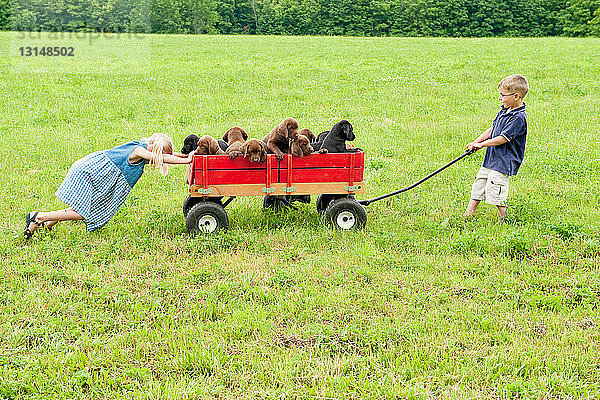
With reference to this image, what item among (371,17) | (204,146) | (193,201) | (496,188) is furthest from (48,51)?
(371,17)

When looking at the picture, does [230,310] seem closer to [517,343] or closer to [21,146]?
[517,343]

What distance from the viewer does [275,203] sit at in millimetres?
7566

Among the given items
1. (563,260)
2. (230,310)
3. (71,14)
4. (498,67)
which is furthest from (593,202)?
(71,14)

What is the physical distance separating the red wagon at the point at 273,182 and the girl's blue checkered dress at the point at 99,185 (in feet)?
2.24

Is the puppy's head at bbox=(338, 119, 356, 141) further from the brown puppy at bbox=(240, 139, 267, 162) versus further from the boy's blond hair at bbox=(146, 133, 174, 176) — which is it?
the boy's blond hair at bbox=(146, 133, 174, 176)

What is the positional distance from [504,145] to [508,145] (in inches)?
1.8

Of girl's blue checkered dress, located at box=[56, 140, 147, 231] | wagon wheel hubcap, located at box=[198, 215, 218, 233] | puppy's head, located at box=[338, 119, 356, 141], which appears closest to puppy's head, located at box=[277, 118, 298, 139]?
puppy's head, located at box=[338, 119, 356, 141]

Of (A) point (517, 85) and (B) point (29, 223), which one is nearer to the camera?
(B) point (29, 223)

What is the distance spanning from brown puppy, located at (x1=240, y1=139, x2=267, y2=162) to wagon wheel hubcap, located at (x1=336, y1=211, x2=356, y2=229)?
3.53 feet

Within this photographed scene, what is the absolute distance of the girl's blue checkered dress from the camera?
6.72 m

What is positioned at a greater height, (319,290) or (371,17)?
(371,17)

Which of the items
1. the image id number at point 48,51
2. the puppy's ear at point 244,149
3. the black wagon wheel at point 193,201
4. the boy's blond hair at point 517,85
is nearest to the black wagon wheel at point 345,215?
the puppy's ear at point 244,149

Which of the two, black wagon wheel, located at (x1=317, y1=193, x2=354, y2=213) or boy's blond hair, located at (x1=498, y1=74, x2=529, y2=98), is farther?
black wagon wheel, located at (x1=317, y1=193, x2=354, y2=213)

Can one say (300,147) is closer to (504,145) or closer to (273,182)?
(273,182)
